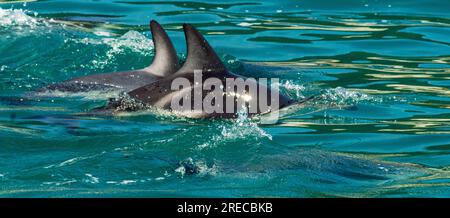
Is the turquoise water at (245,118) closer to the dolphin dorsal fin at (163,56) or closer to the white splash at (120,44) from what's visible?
the white splash at (120,44)

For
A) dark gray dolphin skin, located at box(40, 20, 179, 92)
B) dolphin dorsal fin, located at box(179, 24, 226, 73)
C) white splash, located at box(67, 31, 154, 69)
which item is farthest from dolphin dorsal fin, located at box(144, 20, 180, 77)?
white splash, located at box(67, 31, 154, 69)

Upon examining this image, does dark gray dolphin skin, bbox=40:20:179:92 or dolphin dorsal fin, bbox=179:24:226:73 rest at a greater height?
dolphin dorsal fin, bbox=179:24:226:73

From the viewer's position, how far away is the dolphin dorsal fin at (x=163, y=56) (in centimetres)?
1126

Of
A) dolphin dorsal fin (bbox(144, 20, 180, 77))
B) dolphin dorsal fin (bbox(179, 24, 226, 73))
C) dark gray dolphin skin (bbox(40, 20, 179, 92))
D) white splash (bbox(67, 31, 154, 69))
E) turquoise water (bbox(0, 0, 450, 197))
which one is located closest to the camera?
turquoise water (bbox(0, 0, 450, 197))

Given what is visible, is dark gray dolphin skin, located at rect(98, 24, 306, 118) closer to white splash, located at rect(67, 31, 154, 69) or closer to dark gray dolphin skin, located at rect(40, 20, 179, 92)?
dark gray dolphin skin, located at rect(40, 20, 179, 92)

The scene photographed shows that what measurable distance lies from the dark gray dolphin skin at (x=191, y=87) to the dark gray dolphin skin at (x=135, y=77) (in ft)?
1.69

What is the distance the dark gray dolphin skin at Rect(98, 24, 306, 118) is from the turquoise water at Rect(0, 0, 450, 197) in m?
0.24

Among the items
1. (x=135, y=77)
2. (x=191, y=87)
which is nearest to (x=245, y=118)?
(x=191, y=87)

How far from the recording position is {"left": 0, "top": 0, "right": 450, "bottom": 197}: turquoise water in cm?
794

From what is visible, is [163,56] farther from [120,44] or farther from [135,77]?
[120,44]

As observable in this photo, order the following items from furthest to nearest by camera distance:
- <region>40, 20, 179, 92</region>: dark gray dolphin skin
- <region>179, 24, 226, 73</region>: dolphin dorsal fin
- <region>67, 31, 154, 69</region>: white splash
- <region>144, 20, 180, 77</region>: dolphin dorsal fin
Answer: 1. <region>67, 31, 154, 69</region>: white splash
2. <region>40, 20, 179, 92</region>: dark gray dolphin skin
3. <region>144, 20, 180, 77</region>: dolphin dorsal fin
4. <region>179, 24, 226, 73</region>: dolphin dorsal fin

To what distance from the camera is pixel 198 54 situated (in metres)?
10.4

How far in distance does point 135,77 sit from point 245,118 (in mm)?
1904
